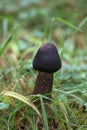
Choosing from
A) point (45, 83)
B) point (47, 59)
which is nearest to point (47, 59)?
point (47, 59)

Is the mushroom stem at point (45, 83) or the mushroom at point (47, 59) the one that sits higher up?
the mushroom at point (47, 59)

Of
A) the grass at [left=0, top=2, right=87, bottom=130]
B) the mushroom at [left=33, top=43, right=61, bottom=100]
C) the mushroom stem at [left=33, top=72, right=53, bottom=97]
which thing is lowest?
the grass at [left=0, top=2, right=87, bottom=130]

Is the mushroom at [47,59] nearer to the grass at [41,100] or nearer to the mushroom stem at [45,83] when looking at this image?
the mushroom stem at [45,83]

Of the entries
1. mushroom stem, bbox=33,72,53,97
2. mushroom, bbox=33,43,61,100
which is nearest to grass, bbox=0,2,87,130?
mushroom stem, bbox=33,72,53,97

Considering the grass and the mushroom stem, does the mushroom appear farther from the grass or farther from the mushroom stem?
the grass

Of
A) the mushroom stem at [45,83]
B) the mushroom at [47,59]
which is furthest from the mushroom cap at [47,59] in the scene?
the mushroom stem at [45,83]

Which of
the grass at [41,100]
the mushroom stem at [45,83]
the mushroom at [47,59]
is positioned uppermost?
the mushroom at [47,59]

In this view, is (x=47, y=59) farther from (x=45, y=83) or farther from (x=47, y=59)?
(x=45, y=83)

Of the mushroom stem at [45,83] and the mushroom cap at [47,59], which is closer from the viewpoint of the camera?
the mushroom cap at [47,59]
